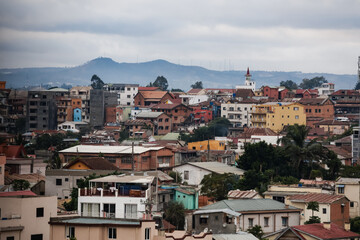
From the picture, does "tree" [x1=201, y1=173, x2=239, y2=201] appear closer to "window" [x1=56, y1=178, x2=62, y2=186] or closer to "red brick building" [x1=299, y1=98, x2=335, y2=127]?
"window" [x1=56, y1=178, x2=62, y2=186]

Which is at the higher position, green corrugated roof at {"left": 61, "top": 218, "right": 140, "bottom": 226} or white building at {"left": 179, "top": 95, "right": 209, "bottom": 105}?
white building at {"left": 179, "top": 95, "right": 209, "bottom": 105}

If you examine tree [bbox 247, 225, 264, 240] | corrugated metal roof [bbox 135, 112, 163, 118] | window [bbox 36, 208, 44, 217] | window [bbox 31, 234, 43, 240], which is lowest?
tree [bbox 247, 225, 264, 240]

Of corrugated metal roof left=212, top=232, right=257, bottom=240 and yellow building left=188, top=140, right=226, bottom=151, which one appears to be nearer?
corrugated metal roof left=212, top=232, right=257, bottom=240

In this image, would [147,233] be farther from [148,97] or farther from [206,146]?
[148,97]

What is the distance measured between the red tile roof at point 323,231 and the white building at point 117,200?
18.1ft

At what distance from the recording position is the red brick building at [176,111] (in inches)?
3694

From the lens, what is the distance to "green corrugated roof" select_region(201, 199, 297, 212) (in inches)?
1390

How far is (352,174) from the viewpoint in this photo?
160ft

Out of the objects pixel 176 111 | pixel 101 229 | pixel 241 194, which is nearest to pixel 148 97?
pixel 176 111

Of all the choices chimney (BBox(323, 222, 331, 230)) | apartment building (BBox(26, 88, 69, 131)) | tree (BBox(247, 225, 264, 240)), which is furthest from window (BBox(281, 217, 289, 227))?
apartment building (BBox(26, 88, 69, 131))

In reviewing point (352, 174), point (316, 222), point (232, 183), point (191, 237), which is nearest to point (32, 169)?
point (232, 183)

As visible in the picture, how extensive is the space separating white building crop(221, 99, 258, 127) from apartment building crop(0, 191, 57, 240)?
2722 inches

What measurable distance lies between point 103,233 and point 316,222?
1227 centimetres

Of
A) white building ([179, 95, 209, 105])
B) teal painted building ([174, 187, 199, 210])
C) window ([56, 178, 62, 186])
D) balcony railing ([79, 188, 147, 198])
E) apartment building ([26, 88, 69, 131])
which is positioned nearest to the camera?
balcony railing ([79, 188, 147, 198])
